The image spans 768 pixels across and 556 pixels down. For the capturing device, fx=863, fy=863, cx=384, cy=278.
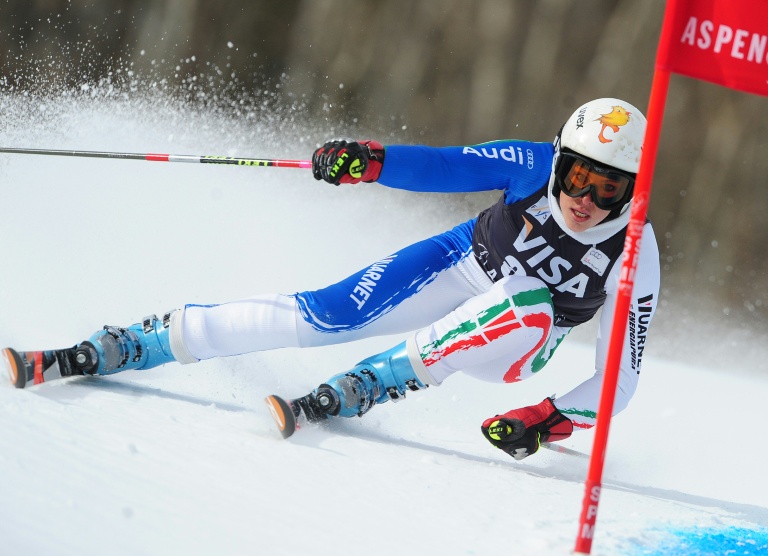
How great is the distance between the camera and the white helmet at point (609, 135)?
7.83 feet

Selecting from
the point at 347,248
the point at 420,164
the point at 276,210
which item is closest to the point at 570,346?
the point at 347,248

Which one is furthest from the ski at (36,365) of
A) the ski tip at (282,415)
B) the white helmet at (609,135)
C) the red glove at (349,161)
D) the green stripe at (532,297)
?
the white helmet at (609,135)

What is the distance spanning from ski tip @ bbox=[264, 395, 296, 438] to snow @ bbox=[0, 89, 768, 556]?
4 centimetres

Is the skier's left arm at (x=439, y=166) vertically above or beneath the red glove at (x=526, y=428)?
above

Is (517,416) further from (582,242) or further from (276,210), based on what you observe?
(276,210)

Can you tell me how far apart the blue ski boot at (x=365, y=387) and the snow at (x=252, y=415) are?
0.10 m

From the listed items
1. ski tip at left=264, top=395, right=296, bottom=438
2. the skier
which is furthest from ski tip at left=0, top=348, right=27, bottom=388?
ski tip at left=264, top=395, right=296, bottom=438

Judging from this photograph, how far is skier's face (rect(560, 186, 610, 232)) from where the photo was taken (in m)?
2.45

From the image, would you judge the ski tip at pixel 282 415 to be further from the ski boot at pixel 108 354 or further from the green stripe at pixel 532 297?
the green stripe at pixel 532 297

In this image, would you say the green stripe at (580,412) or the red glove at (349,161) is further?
the green stripe at (580,412)

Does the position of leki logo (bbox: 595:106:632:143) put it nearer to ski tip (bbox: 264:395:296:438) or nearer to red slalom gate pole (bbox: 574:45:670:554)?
red slalom gate pole (bbox: 574:45:670:554)

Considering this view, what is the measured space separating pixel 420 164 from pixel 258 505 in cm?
116

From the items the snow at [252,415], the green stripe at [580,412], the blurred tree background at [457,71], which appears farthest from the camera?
the blurred tree background at [457,71]

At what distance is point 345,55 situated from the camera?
24.1ft
